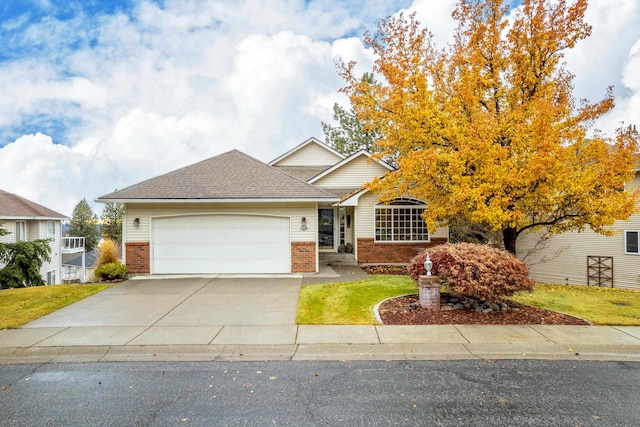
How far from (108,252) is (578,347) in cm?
1484

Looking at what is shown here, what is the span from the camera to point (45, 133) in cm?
1828

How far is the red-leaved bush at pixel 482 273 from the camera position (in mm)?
6703

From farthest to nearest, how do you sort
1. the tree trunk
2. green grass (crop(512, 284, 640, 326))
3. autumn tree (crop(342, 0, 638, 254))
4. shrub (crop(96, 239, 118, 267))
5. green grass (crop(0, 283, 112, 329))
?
1. shrub (crop(96, 239, 118, 267))
2. the tree trunk
3. autumn tree (crop(342, 0, 638, 254))
4. green grass (crop(0, 283, 112, 329))
5. green grass (crop(512, 284, 640, 326))

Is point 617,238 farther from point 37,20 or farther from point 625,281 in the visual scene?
point 37,20

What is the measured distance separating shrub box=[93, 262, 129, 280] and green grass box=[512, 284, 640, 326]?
38.1ft

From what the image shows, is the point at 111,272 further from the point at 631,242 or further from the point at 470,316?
the point at 631,242

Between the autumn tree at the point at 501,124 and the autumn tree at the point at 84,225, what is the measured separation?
49126 mm

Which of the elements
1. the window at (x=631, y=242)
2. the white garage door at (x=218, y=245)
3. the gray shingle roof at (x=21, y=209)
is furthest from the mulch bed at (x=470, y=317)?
the gray shingle roof at (x=21, y=209)

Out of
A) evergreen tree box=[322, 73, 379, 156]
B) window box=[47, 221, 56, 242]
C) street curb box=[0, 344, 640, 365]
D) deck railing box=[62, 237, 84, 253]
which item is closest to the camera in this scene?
street curb box=[0, 344, 640, 365]

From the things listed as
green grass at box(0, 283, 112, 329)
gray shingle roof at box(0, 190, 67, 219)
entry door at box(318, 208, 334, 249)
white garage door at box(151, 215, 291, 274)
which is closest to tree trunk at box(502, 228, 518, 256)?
white garage door at box(151, 215, 291, 274)

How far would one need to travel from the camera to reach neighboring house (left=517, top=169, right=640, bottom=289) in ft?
51.6

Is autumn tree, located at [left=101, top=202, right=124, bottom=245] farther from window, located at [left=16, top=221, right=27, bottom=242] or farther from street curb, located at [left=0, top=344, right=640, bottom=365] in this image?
street curb, located at [left=0, top=344, right=640, bottom=365]

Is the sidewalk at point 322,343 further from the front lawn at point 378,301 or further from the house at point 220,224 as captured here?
the house at point 220,224

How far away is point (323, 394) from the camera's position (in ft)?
13.2
